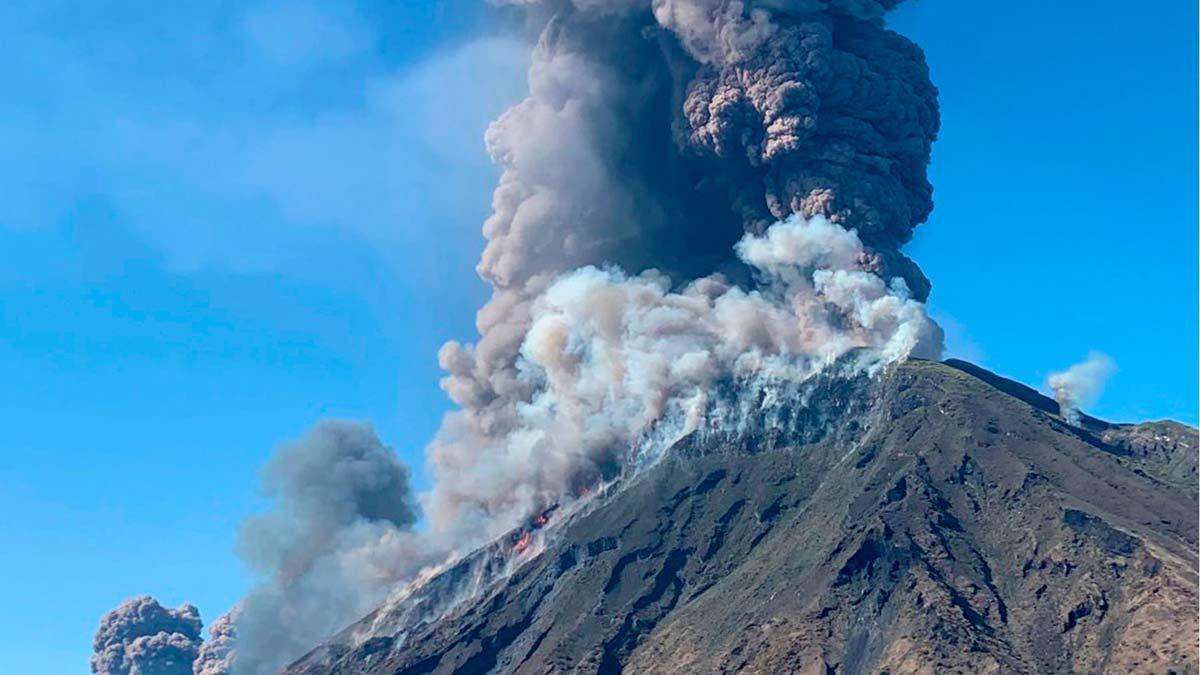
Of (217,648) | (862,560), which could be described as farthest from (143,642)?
(862,560)

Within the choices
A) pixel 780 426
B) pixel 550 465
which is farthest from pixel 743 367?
pixel 550 465

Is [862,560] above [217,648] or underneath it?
underneath

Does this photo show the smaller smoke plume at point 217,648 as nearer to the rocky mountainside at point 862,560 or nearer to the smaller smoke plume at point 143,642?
the smaller smoke plume at point 143,642

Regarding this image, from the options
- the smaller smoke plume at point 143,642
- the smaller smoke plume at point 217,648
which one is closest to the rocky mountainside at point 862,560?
the smaller smoke plume at point 217,648

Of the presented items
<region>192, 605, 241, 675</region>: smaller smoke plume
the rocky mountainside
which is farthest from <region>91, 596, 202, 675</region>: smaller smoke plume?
the rocky mountainside

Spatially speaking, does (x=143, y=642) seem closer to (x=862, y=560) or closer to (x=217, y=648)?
(x=217, y=648)

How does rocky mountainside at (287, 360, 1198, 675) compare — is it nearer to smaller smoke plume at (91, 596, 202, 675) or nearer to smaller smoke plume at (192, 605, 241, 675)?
smaller smoke plume at (192, 605, 241, 675)
